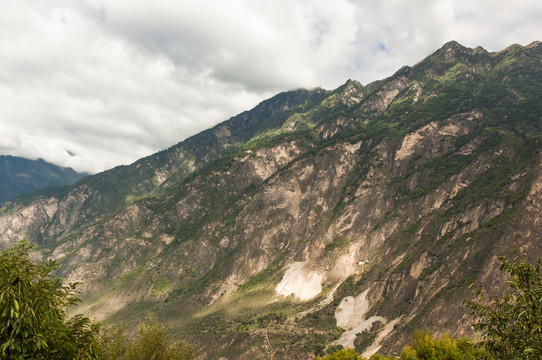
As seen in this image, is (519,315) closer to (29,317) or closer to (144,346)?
(29,317)

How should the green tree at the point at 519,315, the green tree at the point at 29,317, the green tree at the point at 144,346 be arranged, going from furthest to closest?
the green tree at the point at 144,346 < the green tree at the point at 519,315 < the green tree at the point at 29,317

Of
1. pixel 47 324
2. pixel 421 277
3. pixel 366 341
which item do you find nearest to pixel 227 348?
pixel 366 341

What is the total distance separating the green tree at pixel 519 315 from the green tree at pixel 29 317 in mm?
26140

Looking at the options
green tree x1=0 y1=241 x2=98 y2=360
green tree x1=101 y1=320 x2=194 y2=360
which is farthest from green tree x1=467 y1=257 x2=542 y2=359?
green tree x1=101 y1=320 x2=194 y2=360

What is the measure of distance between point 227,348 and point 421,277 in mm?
119139

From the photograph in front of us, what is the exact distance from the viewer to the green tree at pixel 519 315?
20.0m

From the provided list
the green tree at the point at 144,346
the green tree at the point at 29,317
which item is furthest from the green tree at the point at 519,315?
the green tree at the point at 144,346

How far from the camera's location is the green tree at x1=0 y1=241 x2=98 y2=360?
1816 centimetres

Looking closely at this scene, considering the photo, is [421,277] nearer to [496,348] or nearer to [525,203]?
[525,203]

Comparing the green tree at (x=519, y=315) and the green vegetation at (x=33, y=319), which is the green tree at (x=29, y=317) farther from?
the green tree at (x=519, y=315)

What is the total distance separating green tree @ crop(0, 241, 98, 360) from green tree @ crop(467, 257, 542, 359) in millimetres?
26140

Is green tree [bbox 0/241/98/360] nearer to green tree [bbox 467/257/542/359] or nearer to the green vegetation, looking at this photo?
the green vegetation

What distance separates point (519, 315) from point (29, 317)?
2901 cm

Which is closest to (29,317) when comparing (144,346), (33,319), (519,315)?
(33,319)
